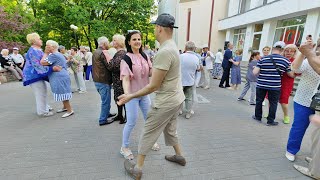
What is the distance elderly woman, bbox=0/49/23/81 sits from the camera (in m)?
9.72

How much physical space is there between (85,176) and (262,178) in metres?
2.26

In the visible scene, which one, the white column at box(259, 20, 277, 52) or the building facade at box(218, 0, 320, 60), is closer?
the building facade at box(218, 0, 320, 60)

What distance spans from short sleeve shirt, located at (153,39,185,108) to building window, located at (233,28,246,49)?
16.4m

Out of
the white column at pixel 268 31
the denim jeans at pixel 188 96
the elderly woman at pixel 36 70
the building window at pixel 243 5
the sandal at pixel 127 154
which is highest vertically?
the building window at pixel 243 5

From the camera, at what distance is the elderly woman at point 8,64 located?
383 inches

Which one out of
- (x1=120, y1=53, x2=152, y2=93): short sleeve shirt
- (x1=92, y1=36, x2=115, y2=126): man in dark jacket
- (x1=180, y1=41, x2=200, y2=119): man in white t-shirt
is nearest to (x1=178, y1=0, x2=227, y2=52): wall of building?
(x1=180, y1=41, x2=200, y2=119): man in white t-shirt

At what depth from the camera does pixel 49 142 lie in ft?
11.3

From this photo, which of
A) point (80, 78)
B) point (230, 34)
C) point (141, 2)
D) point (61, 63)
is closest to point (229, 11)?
point (230, 34)

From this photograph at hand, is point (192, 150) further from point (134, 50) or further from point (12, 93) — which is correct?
point (12, 93)

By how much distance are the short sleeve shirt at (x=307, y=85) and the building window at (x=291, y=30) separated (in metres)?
9.04

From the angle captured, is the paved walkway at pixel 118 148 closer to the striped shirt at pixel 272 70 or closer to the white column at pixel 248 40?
the striped shirt at pixel 272 70

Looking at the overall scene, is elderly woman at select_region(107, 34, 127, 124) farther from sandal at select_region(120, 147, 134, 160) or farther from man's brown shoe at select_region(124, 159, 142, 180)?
man's brown shoe at select_region(124, 159, 142, 180)

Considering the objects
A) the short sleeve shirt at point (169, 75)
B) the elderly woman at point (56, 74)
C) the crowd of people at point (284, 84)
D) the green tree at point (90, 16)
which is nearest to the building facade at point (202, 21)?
the green tree at point (90, 16)

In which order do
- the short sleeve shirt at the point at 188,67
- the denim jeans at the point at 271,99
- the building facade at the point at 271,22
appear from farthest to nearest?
the building facade at the point at 271,22 < the short sleeve shirt at the point at 188,67 < the denim jeans at the point at 271,99
